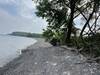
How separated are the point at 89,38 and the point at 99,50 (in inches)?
303

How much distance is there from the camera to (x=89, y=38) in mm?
23922

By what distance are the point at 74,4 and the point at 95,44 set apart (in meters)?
8.68

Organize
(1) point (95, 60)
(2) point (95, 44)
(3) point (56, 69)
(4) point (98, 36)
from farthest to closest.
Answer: (4) point (98, 36), (2) point (95, 44), (1) point (95, 60), (3) point (56, 69)

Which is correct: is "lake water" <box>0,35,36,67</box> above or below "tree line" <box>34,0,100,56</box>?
below

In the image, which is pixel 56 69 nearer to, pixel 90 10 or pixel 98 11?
pixel 98 11

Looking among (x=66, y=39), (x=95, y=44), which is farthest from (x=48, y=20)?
(x=95, y=44)

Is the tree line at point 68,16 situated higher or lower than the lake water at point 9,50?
higher

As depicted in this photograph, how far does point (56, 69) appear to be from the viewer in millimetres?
12719

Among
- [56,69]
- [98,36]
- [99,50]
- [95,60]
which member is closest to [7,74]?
[56,69]

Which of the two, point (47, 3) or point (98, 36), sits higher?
point (47, 3)

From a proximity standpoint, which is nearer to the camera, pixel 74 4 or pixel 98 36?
pixel 98 36

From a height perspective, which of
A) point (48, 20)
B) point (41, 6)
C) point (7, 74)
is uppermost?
point (41, 6)

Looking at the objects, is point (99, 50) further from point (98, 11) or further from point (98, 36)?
point (98, 11)

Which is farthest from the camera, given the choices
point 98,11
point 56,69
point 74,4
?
point 74,4
